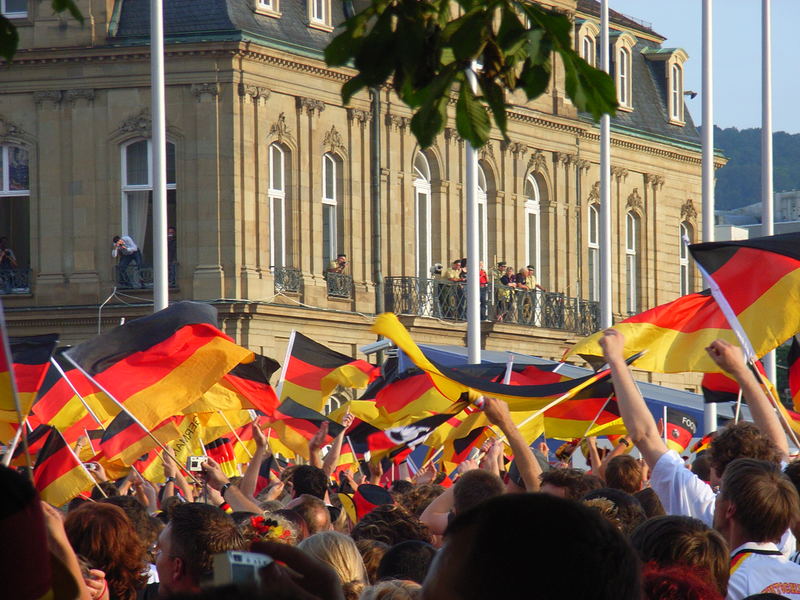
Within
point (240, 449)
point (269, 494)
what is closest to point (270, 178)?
point (240, 449)

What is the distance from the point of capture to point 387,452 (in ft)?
43.2

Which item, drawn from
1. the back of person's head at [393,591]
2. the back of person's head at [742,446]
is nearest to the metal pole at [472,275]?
the back of person's head at [742,446]

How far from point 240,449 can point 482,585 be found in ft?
52.4

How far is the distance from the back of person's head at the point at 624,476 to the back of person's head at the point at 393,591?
184 inches

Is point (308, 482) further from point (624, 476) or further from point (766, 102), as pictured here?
point (766, 102)

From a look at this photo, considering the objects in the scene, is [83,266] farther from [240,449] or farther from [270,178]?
[240,449]

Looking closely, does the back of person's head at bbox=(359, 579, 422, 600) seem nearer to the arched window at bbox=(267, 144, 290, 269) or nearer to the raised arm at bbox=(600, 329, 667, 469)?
the raised arm at bbox=(600, 329, 667, 469)

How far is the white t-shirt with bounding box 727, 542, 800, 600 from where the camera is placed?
19.9ft

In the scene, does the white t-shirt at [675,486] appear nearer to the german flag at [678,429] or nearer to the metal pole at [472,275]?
the german flag at [678,429]

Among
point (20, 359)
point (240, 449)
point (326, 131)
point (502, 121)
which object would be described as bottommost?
point (240, 449)

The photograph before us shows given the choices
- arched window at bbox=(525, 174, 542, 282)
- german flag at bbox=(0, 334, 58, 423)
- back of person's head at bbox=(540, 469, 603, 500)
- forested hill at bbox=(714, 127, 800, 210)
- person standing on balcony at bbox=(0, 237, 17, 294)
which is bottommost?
back of person's head at bbox=(540, 469, 603, 500)

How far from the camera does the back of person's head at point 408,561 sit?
6.48 meters

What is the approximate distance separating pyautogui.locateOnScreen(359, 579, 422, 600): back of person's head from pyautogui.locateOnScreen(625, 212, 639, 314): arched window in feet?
141

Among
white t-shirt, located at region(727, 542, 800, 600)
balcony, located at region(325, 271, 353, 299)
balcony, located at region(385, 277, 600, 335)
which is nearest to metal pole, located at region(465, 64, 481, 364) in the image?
balcony, located at region(325, 271, 353, 299)
